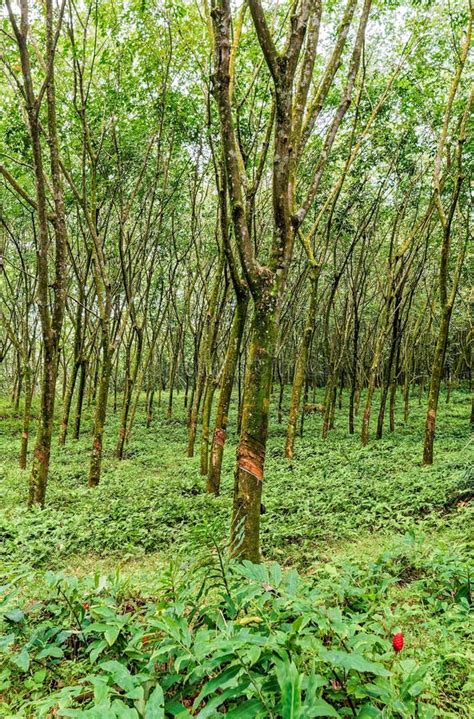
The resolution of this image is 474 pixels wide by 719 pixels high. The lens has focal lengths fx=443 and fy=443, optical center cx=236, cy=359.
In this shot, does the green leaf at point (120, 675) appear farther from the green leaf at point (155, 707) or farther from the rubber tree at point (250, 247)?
the rubber tree at point (250, 247)

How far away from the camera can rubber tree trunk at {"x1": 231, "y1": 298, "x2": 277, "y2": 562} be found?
3688mm

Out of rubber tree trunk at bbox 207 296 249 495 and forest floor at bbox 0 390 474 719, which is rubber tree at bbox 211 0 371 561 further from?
rubber tree trunk at bbox 207 296 249 495

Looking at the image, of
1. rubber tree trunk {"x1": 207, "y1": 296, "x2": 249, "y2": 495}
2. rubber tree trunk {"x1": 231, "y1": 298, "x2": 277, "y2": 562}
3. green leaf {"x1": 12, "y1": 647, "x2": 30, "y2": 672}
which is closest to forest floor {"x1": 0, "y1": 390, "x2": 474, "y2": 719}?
green leaf {"x1": 12, "y1": 647, "x2": 30, "y2": 672}

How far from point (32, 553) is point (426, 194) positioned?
1448 cm

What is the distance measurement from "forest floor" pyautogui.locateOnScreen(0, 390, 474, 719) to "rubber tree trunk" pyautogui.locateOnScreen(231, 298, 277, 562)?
0.34 m

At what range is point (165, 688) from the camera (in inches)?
71.8

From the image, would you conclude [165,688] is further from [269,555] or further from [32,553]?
[32,553]

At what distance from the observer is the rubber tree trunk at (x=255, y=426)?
12.1 feet

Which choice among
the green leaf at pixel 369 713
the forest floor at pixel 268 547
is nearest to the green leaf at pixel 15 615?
the forest floor at pixel 268 547

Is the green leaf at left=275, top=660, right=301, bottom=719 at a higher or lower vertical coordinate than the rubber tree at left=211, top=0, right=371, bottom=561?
lower

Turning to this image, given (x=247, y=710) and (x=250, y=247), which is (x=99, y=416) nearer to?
(x=250, y=247)

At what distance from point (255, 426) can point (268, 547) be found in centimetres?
233

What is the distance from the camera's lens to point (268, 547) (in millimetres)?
5348

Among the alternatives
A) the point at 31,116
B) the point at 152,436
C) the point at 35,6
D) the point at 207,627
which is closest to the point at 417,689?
the point at 207,627
